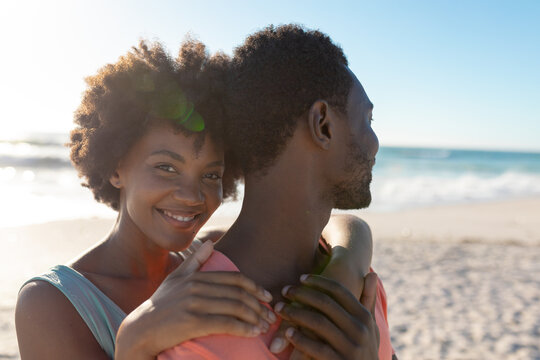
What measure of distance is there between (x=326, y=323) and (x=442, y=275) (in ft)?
23.6


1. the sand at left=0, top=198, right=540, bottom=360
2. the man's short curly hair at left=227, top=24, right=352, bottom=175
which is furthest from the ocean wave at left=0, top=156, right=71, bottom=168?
the man's short curly hair at left=227, top=24, right=352, bottom=175

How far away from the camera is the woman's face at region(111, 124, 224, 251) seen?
231cm

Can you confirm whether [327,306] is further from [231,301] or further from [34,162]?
[34,162]

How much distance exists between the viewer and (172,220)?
8.11 feet

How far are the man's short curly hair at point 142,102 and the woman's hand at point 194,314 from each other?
912 millimetres

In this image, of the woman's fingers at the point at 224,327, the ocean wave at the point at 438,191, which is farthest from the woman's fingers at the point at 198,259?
the ocean wave at the point at 438,191

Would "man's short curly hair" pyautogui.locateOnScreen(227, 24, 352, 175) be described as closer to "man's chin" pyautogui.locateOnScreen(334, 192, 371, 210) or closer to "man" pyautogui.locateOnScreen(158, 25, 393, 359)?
"man" pyautogui.locateOnScreen(158, 25, 393, 359)

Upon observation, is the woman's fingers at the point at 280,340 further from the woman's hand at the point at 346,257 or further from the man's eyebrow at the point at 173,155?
the man's eyebrow at the point at 173,155

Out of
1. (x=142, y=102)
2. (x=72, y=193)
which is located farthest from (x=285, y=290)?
(x=72, y=193)

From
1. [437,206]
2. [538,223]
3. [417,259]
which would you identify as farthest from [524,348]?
[437,206]

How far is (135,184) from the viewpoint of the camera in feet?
8.12

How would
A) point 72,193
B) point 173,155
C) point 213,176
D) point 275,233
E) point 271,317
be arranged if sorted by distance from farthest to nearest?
point 72,193 < point 213,176 < point 173,155 < point 275,233 < point 271,317

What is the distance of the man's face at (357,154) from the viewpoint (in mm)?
1783

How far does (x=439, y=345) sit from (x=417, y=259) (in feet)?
12.2
